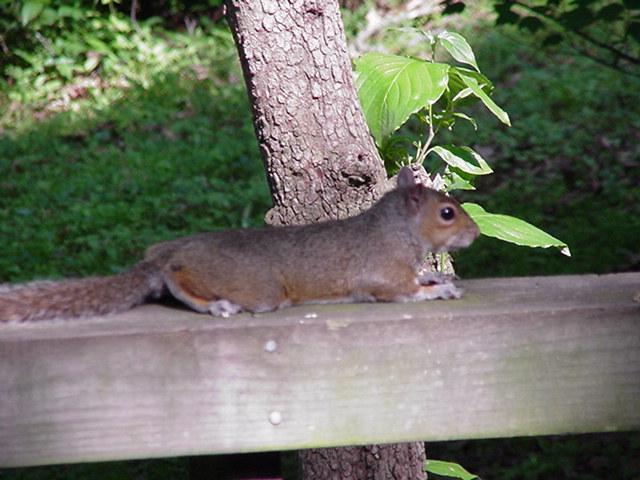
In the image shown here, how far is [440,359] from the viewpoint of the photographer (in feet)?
5.41

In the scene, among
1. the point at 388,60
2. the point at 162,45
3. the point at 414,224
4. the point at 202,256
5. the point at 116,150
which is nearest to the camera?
the point at 202,256

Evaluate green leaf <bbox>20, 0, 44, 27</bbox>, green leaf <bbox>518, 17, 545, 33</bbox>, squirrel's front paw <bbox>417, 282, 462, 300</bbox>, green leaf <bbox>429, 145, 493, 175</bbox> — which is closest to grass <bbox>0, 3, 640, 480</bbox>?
green leaf <bbox>20, 0, 44, 27</bbox>

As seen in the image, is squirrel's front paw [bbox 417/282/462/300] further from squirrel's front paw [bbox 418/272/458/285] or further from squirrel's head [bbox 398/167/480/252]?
squirrel's head [bbox 398/167/480/252]

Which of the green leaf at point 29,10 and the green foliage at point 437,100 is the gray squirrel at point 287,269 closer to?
the green foliage at point 437,100

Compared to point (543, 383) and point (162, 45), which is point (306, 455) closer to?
point (543, 383)

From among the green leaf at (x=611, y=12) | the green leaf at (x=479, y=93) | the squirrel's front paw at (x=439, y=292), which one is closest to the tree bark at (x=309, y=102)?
→ the green leaf at (x=479, y=93)

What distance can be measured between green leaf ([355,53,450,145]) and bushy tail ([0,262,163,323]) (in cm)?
73

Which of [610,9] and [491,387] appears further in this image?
[610,9]

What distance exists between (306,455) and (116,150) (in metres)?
5.99

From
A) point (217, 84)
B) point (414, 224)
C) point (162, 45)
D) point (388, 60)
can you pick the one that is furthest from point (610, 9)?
point (162, 45)

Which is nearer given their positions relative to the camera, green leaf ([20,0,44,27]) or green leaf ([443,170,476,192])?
green leaf ([443,170,476,192])

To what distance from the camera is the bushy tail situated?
1.87 meters

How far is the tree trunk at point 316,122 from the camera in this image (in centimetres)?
259

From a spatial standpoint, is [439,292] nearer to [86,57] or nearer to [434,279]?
[434,279]
